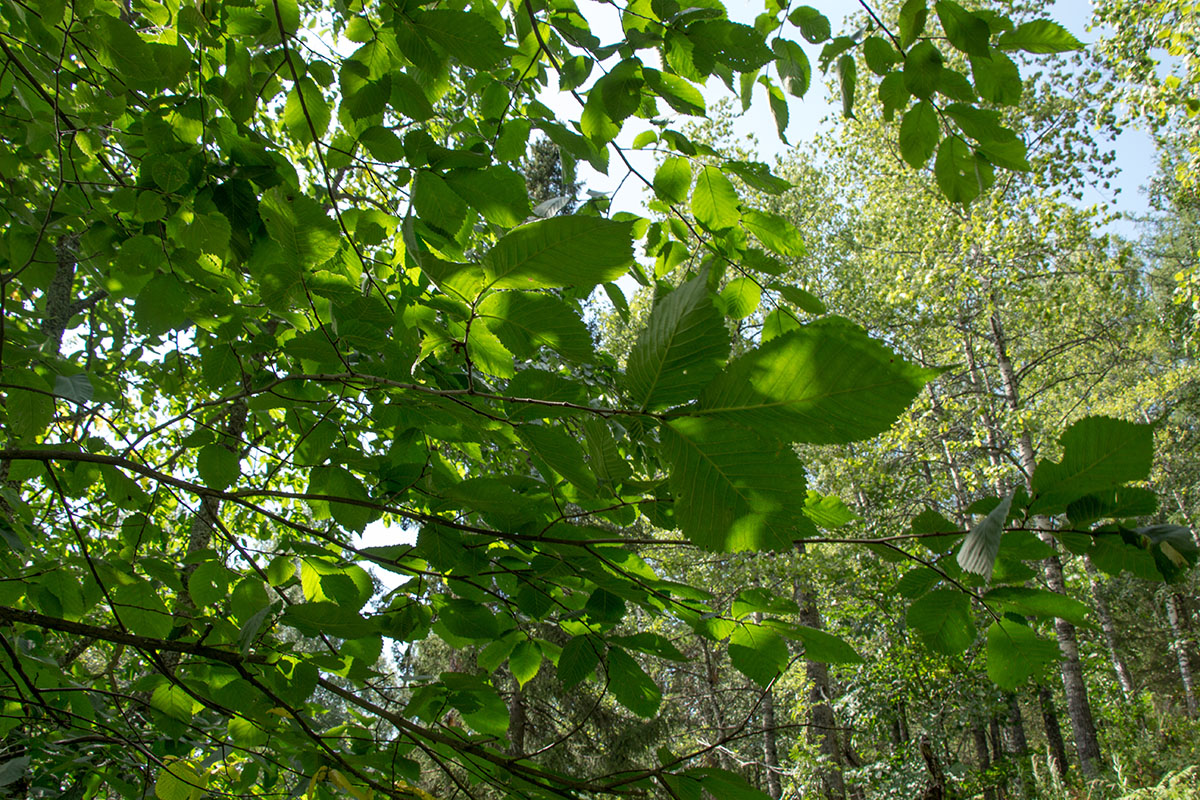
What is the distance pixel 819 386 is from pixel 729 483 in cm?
11

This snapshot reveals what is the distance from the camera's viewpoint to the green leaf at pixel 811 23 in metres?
1.21

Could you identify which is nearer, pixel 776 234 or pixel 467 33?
pixel 467 33

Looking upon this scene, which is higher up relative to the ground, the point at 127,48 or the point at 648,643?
the point at 127,48

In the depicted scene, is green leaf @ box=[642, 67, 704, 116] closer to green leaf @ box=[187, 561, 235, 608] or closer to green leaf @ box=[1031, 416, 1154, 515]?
green leaf @ box=[1031, 416, 1154, 515]

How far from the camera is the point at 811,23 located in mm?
1211

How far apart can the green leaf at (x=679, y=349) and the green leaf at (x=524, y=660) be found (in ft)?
3.03

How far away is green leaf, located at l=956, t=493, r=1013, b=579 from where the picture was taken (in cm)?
53

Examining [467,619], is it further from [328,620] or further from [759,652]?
[759,652]

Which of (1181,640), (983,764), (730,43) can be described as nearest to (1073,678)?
(983,764)

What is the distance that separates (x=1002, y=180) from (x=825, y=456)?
17.2 feet

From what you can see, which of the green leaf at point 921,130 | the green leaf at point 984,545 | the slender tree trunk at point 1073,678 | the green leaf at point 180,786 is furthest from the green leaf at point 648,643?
the slender tree trunk at point 1073,678

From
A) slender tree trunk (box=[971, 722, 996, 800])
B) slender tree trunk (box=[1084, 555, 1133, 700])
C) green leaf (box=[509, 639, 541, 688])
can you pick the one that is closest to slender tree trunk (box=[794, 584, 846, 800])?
slender tree trunk (box=[971, 722, 996, 800])

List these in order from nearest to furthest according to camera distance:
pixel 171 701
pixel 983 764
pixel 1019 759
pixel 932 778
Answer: pixel 171 701 < pixel 932 778 < pixel 1019 759 < pixel 983 764

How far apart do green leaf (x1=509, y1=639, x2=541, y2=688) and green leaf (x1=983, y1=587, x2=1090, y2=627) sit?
2.64 feet
